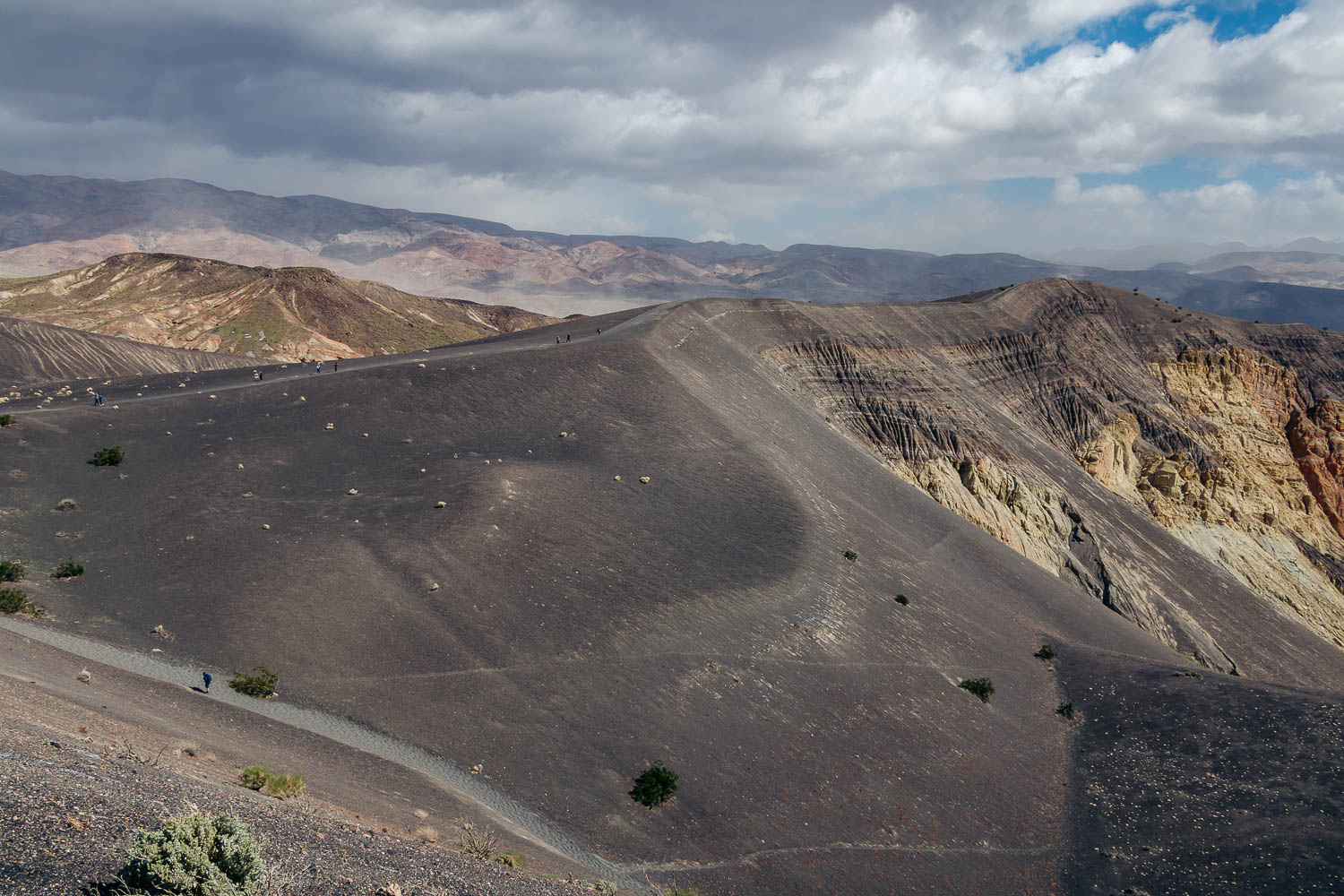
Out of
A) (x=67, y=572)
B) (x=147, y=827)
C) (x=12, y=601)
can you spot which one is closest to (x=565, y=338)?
(x=67, y=572)

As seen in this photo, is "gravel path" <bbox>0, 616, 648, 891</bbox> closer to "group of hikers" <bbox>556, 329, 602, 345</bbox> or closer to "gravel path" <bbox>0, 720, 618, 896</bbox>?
"gravel path" <bbox>0, 720, 618, 896</bbox>

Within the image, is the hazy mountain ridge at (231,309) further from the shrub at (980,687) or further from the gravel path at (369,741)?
the shrub at (980,687)

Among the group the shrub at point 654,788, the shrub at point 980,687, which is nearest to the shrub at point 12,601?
the shrub at point 654,788

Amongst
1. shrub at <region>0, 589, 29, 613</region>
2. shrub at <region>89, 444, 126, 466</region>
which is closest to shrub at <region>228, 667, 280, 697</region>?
shrub at <region>0, 589, 29, 613</region>

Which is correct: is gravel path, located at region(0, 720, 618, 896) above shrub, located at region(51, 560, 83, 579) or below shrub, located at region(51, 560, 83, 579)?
above

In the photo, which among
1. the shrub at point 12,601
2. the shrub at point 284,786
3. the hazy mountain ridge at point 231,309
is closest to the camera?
the shrub at point 284,786

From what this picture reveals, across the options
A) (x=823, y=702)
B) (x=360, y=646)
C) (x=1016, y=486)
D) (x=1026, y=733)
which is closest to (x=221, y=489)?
(x=360, y=646)
